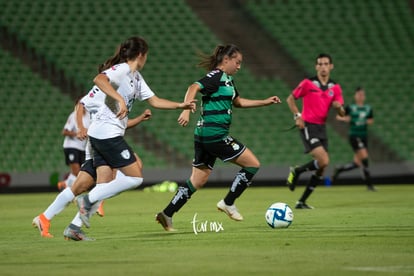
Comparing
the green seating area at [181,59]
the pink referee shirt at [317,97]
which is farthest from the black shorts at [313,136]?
the green seating area at [181,59]

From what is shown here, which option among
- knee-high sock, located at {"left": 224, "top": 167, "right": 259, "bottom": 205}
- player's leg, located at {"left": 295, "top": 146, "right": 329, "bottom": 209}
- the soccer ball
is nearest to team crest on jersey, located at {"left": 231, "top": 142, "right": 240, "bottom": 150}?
knee-high sock, located at {"left": 224, "top": 167, "right": 259, "bottom": 205}

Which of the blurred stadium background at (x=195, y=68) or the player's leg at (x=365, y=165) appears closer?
the player's leg at (x=365, y=165)

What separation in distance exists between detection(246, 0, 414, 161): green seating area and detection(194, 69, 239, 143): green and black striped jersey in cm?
1488

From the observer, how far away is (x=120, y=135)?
909cm

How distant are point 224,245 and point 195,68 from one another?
17.2 m

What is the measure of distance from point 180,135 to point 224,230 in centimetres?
1405

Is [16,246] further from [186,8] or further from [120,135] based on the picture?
[186,8]

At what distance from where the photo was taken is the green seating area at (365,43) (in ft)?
82.0

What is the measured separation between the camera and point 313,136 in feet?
46.7

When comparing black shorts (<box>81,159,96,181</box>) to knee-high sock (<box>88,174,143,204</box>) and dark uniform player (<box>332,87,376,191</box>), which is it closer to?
knee-high sock (<box>88,174,143,204</box>)

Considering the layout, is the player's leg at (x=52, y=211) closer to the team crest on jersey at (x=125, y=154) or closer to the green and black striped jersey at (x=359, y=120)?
the team crest on jersey at (x=125, y=154)

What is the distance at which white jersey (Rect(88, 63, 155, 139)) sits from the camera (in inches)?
357

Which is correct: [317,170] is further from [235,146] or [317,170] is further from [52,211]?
[52,211]

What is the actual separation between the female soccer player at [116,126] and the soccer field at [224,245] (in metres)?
0.54
